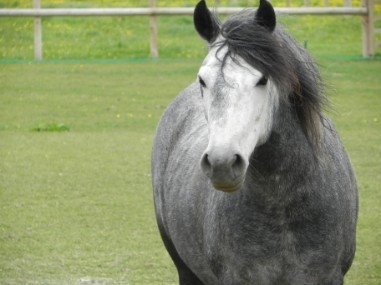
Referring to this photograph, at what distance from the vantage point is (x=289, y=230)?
13.3 feet

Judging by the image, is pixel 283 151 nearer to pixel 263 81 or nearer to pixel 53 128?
pixel 263 81

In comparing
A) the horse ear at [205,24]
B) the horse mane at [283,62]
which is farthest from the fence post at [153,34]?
the horse ear at [205,24]

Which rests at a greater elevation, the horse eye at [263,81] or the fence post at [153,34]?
the horse eye at [263,81]

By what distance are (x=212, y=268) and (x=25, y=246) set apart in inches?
139

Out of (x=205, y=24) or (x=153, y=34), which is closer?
(x=205, y=24)

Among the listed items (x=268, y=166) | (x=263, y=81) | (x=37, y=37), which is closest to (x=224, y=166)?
(x=263, y=81)

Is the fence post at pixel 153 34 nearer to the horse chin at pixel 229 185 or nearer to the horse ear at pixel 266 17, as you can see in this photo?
the horse ear at pixel 266 17

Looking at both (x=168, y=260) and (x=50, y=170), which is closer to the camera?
(x=168, y=260)

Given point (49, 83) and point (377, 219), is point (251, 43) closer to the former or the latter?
point (377, 219)

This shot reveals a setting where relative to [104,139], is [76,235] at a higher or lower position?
higher

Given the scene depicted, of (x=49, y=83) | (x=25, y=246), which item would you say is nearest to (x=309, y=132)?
(x=25, y=246)

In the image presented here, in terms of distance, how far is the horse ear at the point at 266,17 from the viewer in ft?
12.6

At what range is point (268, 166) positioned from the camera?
400cm

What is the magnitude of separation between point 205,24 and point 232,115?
1.98 feet
